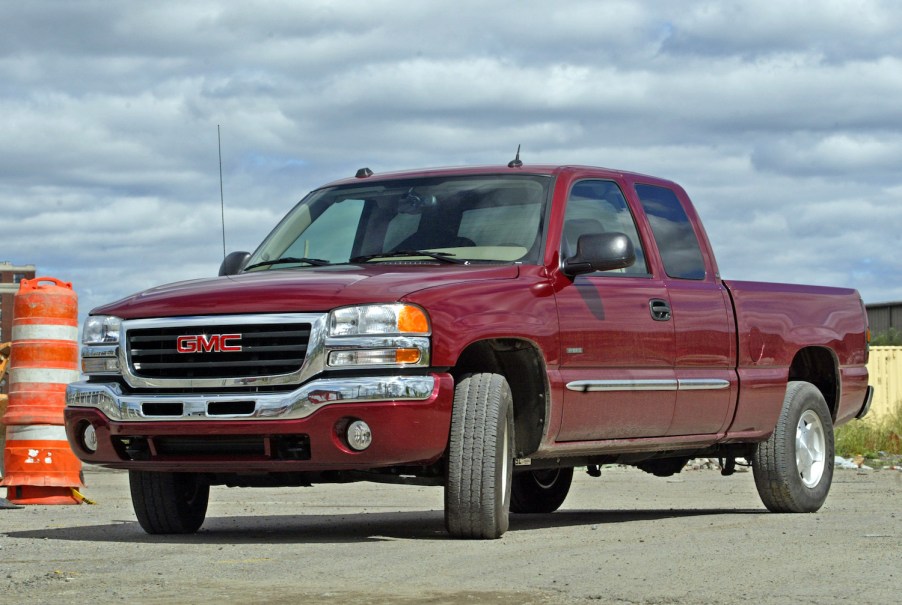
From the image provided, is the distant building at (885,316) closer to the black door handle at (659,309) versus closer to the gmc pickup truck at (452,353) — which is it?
the gmc pickup truck at (452,353)

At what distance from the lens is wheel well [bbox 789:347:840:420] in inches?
444

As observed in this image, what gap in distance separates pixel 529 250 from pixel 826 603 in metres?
3.28

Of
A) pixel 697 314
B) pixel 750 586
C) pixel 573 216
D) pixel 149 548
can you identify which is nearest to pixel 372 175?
pixel 573 216

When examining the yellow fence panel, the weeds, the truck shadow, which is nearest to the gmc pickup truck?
the truck shadow

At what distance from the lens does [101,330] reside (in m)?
8.34

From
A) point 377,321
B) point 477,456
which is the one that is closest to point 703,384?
point 477,456

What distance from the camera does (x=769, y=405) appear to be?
1041cm

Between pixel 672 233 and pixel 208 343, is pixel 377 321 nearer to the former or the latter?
pixel 208 343

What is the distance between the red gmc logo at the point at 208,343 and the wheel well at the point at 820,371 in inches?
189

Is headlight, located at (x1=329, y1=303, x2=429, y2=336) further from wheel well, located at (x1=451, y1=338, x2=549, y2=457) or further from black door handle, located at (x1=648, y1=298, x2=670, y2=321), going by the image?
black door handle, located at (x1=648, y1=298, x2=670, y2=321)

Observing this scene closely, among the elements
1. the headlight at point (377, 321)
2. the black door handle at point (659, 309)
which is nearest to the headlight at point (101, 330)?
the headlight at point (377, 321)

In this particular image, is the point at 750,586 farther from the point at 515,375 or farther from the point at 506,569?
the point at 515,375

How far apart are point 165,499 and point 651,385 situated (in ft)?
9.07

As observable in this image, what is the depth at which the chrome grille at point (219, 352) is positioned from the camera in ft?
25.2
